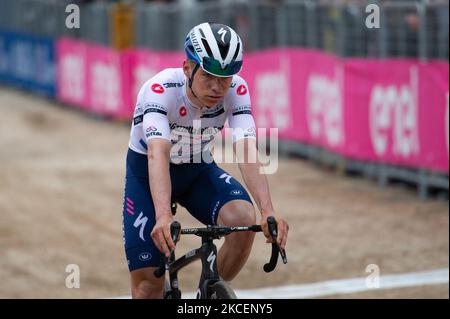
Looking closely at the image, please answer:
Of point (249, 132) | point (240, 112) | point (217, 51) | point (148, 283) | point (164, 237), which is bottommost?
point (148, 283)

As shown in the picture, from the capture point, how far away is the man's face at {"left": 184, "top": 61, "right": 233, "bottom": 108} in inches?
216

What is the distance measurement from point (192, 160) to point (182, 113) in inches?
19.7

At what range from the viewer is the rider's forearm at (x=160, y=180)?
211 inches

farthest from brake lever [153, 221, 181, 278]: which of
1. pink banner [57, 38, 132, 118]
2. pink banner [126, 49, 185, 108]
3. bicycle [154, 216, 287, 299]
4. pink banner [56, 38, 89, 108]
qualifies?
pink banner [56, 38, 89, 108]

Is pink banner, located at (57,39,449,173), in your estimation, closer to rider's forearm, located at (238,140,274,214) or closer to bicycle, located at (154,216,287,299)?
rider's forearm, located at (238,140,274,214)

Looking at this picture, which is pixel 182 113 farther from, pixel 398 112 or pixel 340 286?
pixel 398 112

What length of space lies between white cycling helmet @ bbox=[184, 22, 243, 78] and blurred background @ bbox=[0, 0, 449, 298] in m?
3.39

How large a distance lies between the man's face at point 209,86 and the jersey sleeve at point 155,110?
228mm

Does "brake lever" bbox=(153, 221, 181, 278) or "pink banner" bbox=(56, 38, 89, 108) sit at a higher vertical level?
"brake lever" bbox=(153, 221, 181, 278)

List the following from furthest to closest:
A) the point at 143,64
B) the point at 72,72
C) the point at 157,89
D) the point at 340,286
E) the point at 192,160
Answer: the point at 72,72 < the point at 143,64 < the point at 340,286 < the point at 192,160 < the point at 157,89

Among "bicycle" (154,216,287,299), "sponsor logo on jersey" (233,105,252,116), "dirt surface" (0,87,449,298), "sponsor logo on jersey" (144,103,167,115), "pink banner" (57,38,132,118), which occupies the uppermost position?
"sponsor logo on jersey" (144,103,167,115)

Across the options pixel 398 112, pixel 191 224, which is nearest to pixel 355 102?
pixel 398 112

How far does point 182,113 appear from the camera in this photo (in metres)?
5.93

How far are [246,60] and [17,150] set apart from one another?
14.9 ft
